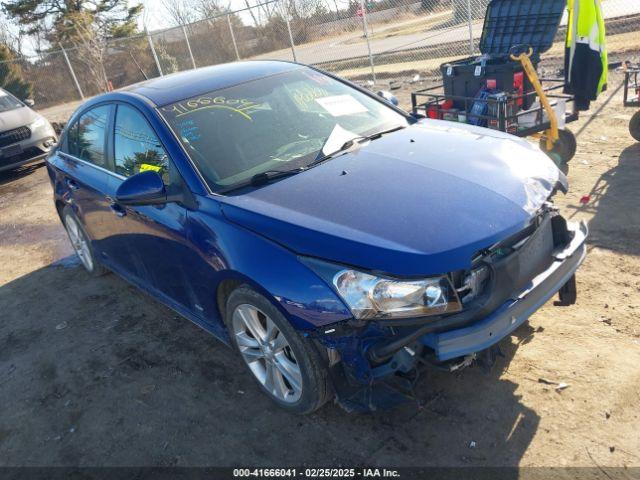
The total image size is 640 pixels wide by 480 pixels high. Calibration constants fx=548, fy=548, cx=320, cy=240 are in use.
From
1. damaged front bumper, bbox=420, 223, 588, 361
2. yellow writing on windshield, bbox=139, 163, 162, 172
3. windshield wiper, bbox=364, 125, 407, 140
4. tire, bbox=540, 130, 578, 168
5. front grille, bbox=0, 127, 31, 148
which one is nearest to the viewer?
damaged front bumper, bbox=420, 223, 588, 361

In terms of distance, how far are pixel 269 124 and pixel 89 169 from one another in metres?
1.70

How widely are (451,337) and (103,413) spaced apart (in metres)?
2.22

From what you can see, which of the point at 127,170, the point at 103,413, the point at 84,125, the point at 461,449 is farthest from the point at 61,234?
the point at 461,449

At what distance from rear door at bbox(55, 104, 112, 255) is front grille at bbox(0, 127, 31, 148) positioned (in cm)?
639

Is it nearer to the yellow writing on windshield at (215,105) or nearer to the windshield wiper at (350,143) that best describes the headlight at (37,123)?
the yellow writing on windshield at (215,105)

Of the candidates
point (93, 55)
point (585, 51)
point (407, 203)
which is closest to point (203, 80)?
point (407, 203)

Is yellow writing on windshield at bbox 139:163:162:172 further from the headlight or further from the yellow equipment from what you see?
the headlight

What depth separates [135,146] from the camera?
365cm

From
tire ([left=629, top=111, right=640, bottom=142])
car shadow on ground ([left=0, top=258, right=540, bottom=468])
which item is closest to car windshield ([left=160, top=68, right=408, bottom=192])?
car shadow on ground ([left=0, top=258, right=540, bottom=468])

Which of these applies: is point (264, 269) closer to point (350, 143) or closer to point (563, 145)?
point (350, 143)

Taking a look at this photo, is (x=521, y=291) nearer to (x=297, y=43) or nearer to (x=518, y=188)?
(x=518, y=188)

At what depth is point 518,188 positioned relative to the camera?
2.78 meters

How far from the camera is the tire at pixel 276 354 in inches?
105

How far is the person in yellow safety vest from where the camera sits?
18.5 feet
